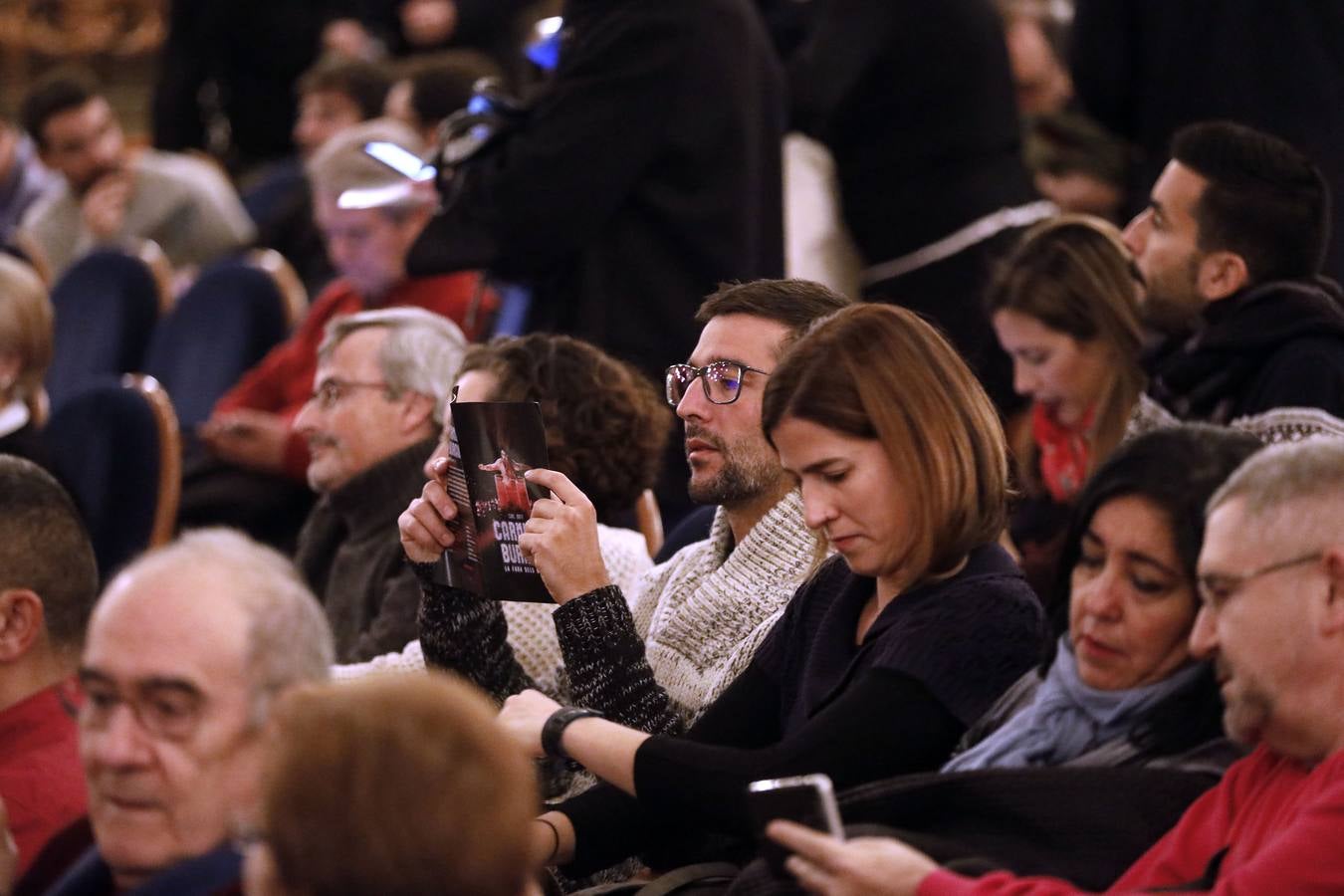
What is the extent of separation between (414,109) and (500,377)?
112 inches

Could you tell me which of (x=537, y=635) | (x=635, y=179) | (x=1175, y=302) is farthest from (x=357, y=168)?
(x=1175, y=302)

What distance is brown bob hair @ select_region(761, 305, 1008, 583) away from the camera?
95.7 inches

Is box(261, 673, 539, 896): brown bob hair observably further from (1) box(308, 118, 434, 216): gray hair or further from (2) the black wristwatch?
(1) box(308, 118, 434, 216): gray hair

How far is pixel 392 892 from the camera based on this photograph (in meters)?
1.57

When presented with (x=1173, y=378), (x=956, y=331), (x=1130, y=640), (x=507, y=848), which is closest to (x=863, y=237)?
(x=956, y=331)

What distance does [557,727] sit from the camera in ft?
8.48

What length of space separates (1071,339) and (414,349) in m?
1.24

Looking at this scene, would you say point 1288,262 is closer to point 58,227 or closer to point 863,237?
point 863,237

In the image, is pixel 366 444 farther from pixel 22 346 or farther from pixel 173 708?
pixel 173 708

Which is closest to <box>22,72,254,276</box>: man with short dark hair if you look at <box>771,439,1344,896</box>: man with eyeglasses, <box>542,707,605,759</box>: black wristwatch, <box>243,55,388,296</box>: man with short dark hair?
<box>243,55,388,296</box>: man with short dark hair

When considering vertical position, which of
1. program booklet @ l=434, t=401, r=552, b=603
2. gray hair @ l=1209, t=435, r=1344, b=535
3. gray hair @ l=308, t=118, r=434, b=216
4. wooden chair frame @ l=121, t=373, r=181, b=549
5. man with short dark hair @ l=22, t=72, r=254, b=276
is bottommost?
man with short dark hair @ l=22, t=72, r=254, b=276

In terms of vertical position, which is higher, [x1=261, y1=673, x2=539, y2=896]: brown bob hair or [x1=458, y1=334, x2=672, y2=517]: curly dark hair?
[x1=261, y1=673, x2=539, y2=896]: brown bob hair

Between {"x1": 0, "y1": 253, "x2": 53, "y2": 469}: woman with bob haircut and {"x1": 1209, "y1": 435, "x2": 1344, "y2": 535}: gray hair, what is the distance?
304 centimetres

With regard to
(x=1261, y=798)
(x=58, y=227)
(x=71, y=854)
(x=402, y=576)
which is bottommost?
(x=58, y=227)
